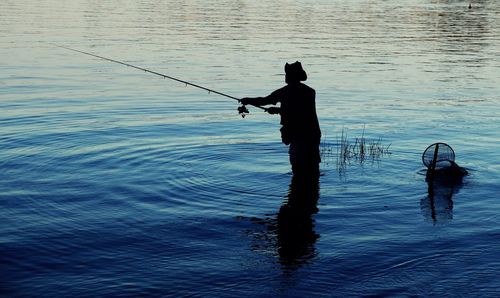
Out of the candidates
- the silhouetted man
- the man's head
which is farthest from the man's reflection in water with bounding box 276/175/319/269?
the man's head

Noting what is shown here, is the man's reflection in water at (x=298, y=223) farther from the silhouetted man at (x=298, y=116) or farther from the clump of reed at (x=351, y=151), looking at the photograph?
the clump of reed at (x=351, y=151)

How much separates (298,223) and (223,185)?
9.58 feet

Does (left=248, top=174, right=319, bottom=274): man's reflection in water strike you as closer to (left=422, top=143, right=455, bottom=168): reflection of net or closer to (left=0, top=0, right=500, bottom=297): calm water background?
(left=0, top=0, right=500, bottom=297): calm water background

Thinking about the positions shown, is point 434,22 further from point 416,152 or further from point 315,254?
point 315,254

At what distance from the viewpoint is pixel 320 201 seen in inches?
551

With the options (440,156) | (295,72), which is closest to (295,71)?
(295,72)

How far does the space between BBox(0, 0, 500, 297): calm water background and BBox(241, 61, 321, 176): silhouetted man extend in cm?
77

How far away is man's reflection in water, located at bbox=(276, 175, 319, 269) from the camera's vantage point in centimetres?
1076

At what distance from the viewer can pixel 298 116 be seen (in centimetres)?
1413

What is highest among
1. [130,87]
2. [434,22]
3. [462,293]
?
[434,22]

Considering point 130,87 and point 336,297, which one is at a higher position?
point 130,87

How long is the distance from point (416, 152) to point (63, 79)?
1826 cm

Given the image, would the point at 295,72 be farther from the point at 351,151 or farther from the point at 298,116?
the point at 351,151

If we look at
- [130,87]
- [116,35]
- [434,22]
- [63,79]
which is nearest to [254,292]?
[130,87]
